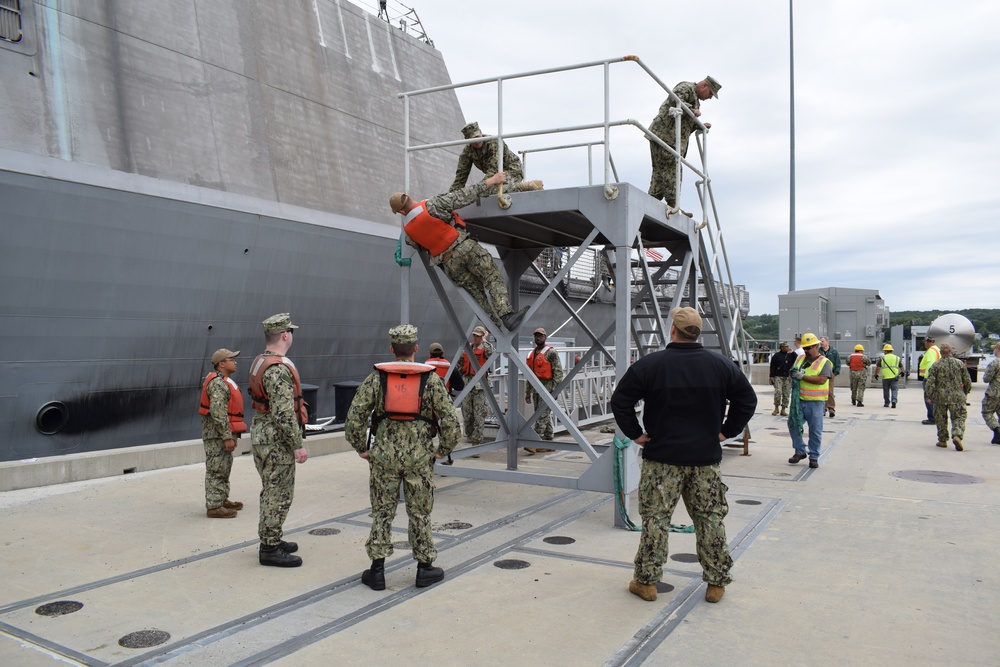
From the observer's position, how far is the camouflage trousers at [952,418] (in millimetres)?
Answer: 10562

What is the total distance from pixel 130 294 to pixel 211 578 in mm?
4668

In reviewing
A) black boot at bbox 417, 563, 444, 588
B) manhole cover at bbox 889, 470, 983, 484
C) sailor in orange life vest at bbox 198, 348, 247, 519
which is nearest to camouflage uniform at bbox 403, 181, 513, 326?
sailor in orange life vest at bbox 198, 348, 247, 519

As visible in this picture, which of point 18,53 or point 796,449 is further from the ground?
point 18,53

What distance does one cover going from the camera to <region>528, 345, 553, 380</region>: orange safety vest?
10414 mm

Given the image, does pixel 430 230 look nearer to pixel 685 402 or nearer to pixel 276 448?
pixel 276 448

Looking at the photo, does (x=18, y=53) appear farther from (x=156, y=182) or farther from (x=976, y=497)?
(x=976, y=497)

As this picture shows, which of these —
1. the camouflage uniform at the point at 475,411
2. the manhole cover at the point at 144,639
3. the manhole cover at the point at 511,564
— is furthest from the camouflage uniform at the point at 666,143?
the manhole cover at the point at 144,639

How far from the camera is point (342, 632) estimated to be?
398 cm

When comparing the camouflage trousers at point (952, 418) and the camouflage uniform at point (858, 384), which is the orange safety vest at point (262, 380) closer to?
the camouflage trousers at point (952, 418)

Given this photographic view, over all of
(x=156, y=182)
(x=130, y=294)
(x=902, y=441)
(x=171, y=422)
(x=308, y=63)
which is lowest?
(x=902, y=441)

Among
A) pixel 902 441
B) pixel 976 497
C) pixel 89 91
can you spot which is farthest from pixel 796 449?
pixel 89 91

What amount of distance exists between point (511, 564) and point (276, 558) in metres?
1.68

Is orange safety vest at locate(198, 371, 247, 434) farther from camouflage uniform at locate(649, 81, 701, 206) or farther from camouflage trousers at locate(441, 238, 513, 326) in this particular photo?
camouflage uniform at locate(649, 81, 701, 206)

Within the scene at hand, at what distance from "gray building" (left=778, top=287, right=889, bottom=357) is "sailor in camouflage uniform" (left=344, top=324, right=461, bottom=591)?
25.0 metres
